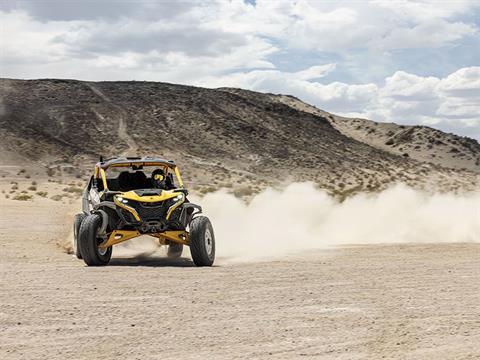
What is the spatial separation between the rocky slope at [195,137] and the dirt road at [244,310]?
50451 mm

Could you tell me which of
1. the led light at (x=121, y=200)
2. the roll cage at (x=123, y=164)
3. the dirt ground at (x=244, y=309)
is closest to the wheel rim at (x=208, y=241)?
Result: the dirt ground at (x=244, y=309)

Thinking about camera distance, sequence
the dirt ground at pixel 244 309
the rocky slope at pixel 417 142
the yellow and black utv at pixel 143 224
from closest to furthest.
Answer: the dirt ground at pixel 244 309 < the yellow and black utv at pixel 143 224 < the rocky slope at pixel 417 142

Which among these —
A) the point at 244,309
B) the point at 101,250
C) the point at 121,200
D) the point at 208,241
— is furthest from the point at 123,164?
the point at 244,309

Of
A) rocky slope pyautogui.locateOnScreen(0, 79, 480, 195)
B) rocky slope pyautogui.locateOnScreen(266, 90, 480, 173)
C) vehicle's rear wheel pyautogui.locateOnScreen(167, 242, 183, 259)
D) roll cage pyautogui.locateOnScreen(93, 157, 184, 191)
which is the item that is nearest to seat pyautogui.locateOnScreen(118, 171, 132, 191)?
roll cage pyautogui.locateOnScreen(93, 157, 184, 191)

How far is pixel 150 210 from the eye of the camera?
14.0 m

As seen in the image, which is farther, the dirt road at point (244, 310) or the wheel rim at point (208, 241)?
the wheel rim at point (208, 241)

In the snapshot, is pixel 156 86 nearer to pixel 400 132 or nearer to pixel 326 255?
pixel 400 132

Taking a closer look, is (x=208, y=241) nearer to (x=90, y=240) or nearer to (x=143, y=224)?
(x=143, y=224)

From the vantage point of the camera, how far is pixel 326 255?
53.8ft

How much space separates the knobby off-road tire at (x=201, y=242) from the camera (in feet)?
44.6

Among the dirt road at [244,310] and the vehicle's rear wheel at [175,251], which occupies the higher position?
the vehicle's rear wheel at [175,251]

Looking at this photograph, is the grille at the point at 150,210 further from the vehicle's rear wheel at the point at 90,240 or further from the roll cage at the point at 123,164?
the roll cage at the point at 123,164

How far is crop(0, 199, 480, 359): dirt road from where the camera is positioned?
24.1ft

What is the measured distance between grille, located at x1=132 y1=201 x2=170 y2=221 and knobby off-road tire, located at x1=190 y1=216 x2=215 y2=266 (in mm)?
626
